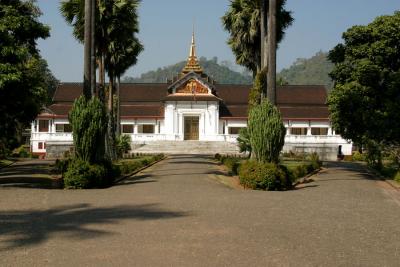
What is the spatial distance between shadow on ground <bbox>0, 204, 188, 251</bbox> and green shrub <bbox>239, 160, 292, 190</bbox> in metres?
5.76

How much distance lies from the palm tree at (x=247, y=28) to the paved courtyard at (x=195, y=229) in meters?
16.4

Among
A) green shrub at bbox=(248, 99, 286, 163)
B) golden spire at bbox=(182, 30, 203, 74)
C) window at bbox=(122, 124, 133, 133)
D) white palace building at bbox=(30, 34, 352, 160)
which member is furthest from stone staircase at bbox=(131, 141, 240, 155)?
green shrub at bbox=(248, 99, 286, 163)

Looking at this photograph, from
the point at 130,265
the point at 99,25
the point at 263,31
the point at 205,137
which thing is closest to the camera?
the point at 130,265

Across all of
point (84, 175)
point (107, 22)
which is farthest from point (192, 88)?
point (84, 175)

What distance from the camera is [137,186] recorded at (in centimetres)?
1764

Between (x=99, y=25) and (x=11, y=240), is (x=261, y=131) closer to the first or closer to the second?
(x=11, y=240)

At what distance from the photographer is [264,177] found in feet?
57.4

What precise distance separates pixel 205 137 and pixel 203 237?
176 feet

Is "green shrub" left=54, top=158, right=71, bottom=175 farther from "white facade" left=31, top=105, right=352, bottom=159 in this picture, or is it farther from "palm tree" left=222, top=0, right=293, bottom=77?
"white facade" left=31, top=105, right=352, bottom=159

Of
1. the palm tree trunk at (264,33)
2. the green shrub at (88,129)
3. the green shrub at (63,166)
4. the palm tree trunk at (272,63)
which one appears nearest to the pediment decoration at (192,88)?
the palm tree trunk at (264,33)

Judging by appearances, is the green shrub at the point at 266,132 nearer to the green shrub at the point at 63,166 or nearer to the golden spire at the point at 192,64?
the green shrub at the point at 63,166

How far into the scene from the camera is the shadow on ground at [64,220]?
8.70 meters

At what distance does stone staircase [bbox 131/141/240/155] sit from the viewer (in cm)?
5542

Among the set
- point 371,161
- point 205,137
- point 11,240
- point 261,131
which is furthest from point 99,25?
point 205,137
